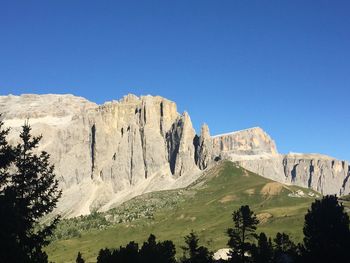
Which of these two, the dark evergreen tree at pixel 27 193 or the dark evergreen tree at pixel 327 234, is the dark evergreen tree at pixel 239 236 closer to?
the dark evergreen tree at pixel 327 234

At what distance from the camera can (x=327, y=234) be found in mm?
69062

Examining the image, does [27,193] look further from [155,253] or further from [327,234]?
[327,234]

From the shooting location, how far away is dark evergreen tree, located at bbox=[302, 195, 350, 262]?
63000 millimetres

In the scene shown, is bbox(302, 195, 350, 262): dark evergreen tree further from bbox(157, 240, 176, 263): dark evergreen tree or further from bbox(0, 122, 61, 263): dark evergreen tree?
bbox(0, 122, 61, 263): dark evergreen tree

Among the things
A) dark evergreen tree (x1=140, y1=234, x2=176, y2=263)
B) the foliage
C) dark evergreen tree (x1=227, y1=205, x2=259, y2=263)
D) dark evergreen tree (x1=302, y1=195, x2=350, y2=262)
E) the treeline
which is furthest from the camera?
dark evergreen tree (x1=140, y1=234, x2=176, y2=263)

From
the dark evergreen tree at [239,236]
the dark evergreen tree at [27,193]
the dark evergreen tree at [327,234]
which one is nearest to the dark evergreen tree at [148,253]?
the dark evergreen tree at [239,236]

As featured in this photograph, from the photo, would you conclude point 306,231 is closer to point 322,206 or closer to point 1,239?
point 322,206

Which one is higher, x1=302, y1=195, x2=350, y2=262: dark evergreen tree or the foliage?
x1=302, y1=195, x2=350, y2=262: dark evergreen tree

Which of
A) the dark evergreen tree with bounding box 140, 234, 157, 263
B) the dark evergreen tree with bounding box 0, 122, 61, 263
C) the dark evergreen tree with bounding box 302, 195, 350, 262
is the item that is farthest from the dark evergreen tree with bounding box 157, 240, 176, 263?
the dark evergreen tree with bounding box 0, 122, 61, 263

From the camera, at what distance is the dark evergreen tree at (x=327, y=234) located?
2480 inches

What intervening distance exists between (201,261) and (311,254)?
983 inches

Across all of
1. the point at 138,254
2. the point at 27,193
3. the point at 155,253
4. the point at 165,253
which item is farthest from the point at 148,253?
the point at 27,193

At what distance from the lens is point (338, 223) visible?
2734 inches

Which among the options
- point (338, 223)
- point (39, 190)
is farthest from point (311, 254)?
point (39, 190)
